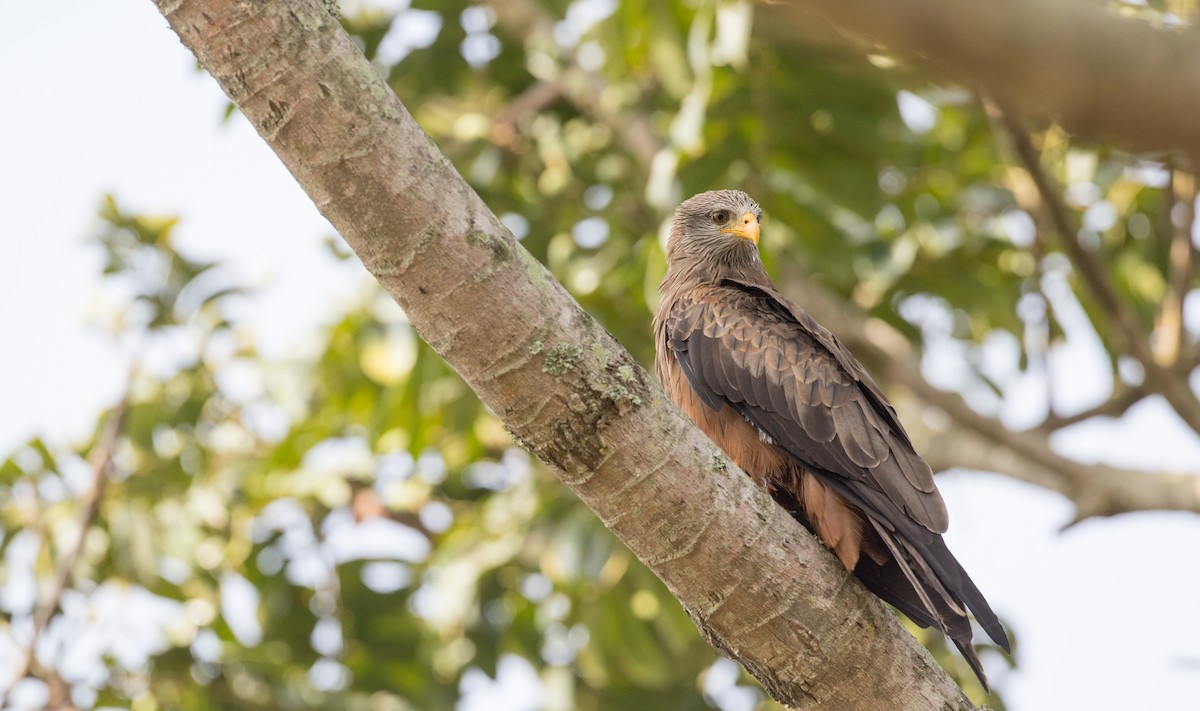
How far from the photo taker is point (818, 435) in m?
3.89

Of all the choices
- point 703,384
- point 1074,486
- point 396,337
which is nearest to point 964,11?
point 703,384

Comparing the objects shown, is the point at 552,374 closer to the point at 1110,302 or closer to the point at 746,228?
the point at 746,228

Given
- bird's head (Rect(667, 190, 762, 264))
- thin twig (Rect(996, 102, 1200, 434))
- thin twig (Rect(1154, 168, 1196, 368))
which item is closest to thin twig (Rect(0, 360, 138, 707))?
bird's head (Rect(667, 190, 762, 264))

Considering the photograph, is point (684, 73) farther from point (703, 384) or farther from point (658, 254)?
point (703, 384)

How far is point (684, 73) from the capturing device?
17.4ft

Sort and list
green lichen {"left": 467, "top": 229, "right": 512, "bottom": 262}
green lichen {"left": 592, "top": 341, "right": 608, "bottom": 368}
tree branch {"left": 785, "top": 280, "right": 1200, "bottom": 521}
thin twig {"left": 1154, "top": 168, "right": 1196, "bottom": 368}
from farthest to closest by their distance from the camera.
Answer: thin twig {"left": 1154, "top": 168, "right": 1196, "bottom": 368}, tree branch {"left": 785, "top": 280, "right": 1200, "bottom": 521}, green lichen {"left": 592, "top": 341, "right": 608, "bottom": 368}, green lichen {"left": 467, "top": 229, "right": 512, "bottom": 262}

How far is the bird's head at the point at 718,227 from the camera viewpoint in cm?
512

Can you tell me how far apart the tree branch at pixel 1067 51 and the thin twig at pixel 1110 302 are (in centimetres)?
422

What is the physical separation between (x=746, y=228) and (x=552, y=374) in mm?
2616

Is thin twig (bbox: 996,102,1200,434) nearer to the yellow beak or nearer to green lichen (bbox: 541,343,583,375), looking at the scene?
the yellow beak

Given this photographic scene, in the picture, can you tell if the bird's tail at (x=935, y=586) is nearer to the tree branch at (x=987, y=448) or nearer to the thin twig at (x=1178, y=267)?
the tree branch at (x=987, y=448)

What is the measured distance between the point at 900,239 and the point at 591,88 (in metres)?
1.99

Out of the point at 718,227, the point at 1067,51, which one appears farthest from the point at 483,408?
the point at 1067,51

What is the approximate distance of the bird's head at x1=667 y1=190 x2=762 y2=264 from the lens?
512 centimetres
